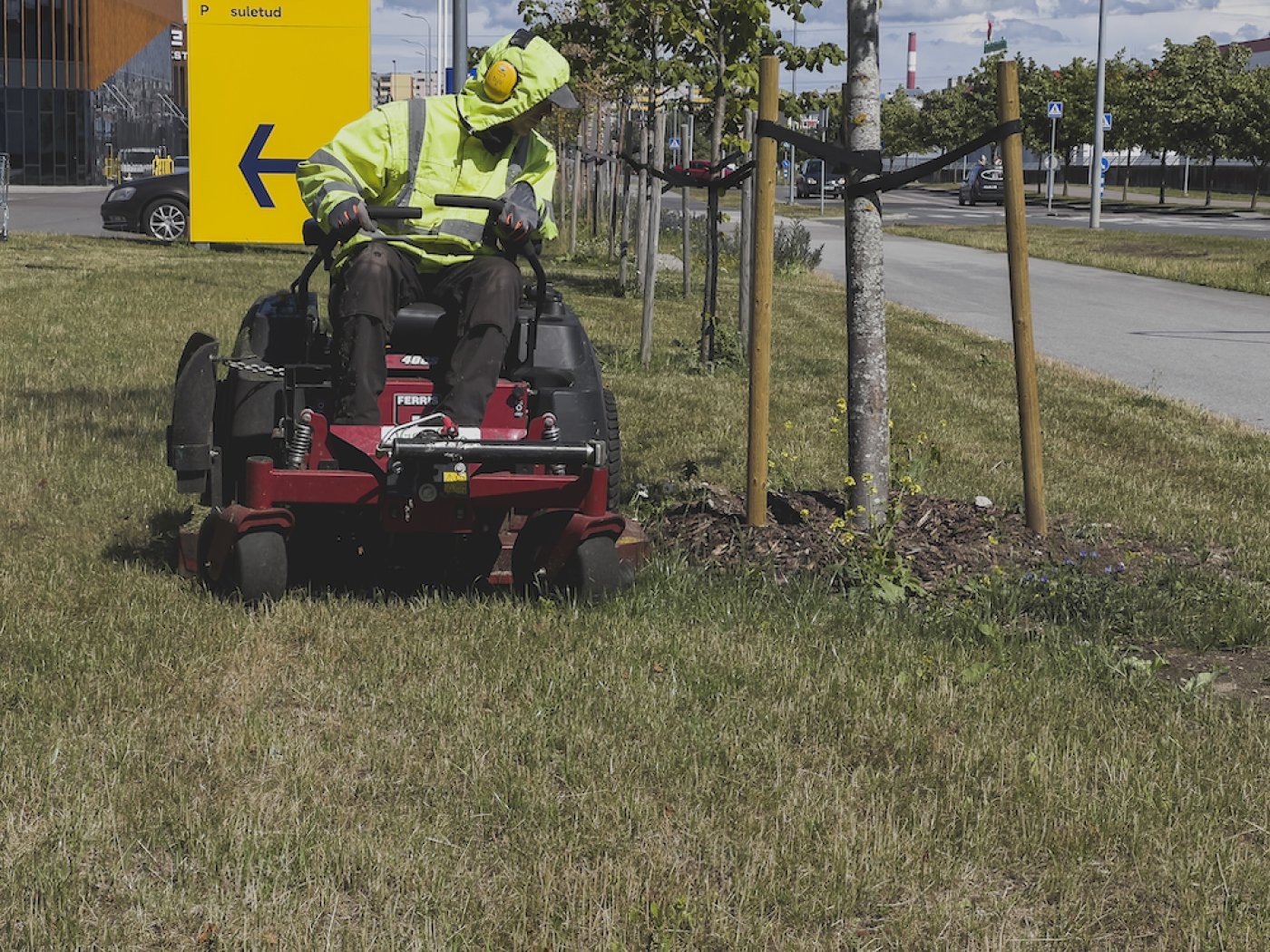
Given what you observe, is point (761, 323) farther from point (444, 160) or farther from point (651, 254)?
point (651, 254)

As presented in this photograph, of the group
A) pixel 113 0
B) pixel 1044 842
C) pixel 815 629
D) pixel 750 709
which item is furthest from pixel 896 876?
pixel 113 0

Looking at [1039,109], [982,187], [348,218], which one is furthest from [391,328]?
[1039,109]

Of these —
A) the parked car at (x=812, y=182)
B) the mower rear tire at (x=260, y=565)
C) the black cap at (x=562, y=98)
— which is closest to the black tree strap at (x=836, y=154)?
the black cap at (x=562, y=98)

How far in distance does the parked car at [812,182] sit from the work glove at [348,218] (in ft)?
183

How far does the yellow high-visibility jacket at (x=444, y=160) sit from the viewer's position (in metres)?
A: 5.86

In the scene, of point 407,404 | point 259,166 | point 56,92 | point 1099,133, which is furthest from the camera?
point 56,92

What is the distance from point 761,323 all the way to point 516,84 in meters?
1.26

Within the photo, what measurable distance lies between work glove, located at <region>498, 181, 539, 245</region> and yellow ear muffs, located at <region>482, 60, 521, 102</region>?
31 centimetres

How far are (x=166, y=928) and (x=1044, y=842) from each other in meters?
1.82

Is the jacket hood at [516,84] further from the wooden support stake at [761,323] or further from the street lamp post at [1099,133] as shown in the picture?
the street lamp post at [1099,133]

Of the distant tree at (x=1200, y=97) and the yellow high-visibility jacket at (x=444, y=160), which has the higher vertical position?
the distant tree at (x=1200, y=97)

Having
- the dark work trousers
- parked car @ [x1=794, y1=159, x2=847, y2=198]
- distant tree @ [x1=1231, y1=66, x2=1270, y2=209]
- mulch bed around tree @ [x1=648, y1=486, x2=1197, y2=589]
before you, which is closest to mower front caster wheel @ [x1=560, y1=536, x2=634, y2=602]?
the dark work trousers

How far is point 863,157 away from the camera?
6262 mm

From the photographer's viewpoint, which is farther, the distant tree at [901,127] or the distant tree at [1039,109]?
the distant tree at [901,127]
